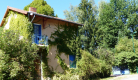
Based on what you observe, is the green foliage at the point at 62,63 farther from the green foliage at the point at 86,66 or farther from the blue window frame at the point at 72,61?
the green foliage at the point at 86,66

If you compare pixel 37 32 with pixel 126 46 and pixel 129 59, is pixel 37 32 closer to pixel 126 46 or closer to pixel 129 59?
pixel 129 59

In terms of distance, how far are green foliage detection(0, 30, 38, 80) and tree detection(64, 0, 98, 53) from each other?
17978 millimetres

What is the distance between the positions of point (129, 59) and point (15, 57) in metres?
17.5

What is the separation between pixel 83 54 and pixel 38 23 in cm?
563

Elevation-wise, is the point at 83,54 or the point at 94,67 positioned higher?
the point at 83,54

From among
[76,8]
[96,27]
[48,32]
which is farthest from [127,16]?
[48,32]

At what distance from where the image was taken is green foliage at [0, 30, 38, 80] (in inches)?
400

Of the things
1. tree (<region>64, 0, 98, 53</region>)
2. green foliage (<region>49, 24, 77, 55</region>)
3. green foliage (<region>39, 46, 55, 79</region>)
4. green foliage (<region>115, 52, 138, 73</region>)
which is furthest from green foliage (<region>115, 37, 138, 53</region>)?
green foliage (<region>39, 46, 55, 79</region>)

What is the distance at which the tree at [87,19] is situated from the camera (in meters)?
28.5

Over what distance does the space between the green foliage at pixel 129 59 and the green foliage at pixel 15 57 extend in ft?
50.8

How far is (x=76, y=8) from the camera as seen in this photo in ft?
104

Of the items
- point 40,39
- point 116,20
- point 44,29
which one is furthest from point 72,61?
point 116,20

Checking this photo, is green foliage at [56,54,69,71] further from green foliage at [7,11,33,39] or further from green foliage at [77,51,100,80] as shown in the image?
green foliage at [7,11,33,39]

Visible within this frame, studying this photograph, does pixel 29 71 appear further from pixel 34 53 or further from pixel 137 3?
pixel 137 3
